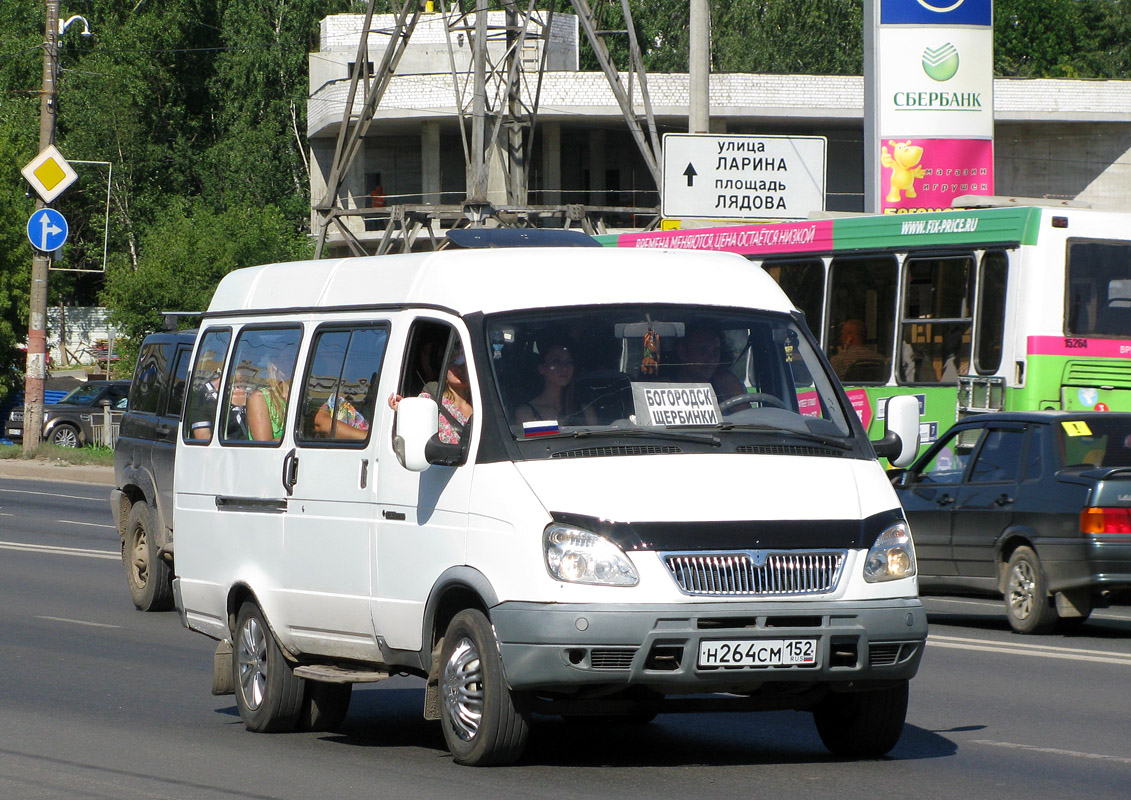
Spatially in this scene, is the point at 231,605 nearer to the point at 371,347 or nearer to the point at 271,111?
the point at 371,347

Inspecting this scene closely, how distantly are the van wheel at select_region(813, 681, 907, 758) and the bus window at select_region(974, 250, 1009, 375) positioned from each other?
981 cm

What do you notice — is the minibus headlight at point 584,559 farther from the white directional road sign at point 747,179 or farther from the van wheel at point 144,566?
the white directional road sign at point 747,179

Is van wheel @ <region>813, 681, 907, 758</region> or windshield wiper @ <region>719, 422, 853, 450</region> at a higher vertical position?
windshield wiper @ <region>719, 422, 853, 450</region>

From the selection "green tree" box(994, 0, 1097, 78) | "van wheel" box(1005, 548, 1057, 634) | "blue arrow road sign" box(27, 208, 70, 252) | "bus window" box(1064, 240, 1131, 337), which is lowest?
"van wheel" box(1005, 548, 1057, 634)

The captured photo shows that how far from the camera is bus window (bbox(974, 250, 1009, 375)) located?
1719cm

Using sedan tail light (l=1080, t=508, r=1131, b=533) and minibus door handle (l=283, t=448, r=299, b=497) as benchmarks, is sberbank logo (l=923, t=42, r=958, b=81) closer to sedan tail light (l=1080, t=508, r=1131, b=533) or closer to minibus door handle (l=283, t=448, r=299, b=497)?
sedan tail light (l=1080, t=508, r=1131, b=533)

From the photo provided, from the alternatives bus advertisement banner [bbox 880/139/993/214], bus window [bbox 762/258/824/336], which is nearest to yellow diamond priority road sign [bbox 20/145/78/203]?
bus advertisement banner [bbox 880/139/993/214]

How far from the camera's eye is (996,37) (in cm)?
8200

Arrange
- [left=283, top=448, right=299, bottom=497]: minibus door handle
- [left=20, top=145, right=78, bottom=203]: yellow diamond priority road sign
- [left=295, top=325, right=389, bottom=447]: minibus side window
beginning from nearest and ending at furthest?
1. [left=295, top=325, right=389, bottom=447]: minibus side window
2. [left=283, top=448, right=299, bottom=497]: minibus door handle
3. [left=20, top=145, right=78, bottom=203]: yellow diamond priority road sign

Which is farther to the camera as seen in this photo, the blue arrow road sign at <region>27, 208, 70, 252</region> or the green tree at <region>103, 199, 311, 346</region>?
the green tree at <region>103, 199, 311, 346</region>

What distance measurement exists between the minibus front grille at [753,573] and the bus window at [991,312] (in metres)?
10.5

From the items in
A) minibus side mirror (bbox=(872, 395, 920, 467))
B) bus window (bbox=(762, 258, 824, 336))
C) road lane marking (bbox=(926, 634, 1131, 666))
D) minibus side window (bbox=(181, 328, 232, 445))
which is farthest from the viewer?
bus window (bbox=(762, 258, 824, 336))

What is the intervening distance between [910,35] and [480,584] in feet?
70.6

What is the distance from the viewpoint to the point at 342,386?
334 inches
